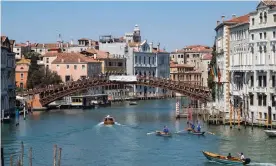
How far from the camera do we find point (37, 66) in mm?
54562

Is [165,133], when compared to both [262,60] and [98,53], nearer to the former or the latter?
[262,60]

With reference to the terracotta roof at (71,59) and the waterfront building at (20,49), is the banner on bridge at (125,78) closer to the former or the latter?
the terracotta roof at (71,59)

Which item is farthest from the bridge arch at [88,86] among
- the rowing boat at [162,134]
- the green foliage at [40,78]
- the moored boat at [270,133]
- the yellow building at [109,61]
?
the yellow building at [109,61]

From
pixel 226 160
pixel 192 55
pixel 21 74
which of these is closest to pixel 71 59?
pixel 21 74

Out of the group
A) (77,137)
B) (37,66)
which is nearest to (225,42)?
(77,137)

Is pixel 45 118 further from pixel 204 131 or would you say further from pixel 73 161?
pixel 73 161

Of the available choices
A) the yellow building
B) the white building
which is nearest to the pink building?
the yellow building

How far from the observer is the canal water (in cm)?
2033

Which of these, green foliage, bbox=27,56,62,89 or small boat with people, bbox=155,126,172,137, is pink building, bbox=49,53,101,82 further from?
small boat with people, bbox=155,126,172,137

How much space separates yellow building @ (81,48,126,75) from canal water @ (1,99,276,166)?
88.8 ft

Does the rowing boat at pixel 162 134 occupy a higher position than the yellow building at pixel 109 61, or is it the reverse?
the yellow building at pixel 109 61

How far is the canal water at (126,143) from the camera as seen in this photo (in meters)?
20.3

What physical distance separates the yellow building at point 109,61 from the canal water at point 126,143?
2708 cm

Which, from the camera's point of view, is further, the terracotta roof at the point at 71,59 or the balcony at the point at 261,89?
the terracotta roof at the point at 71,59
